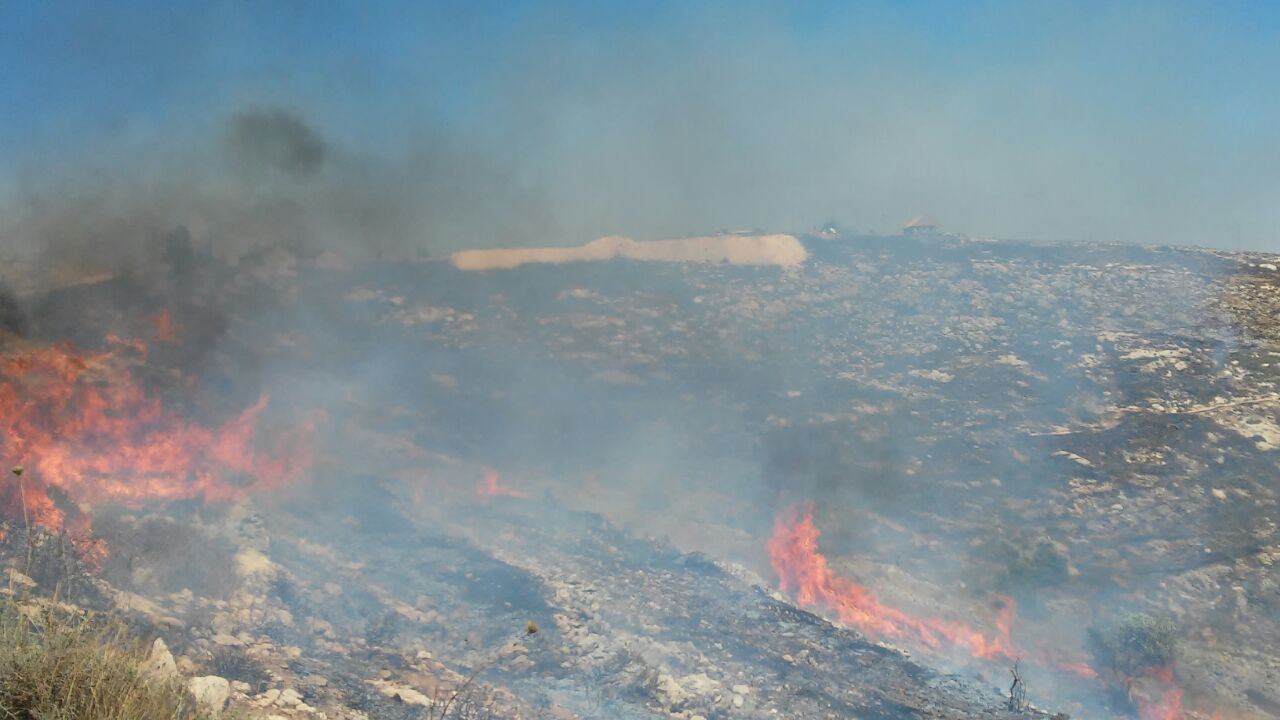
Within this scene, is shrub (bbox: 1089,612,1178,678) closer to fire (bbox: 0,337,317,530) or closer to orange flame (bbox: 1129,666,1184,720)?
orange flame (bbox: 1129,666,1184,720)

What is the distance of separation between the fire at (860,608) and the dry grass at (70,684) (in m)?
11.9

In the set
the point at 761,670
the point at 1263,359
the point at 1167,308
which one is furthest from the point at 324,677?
the point at 1167,308

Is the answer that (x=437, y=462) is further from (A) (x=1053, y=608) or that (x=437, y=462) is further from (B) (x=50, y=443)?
(A) (x=1053, y=608)

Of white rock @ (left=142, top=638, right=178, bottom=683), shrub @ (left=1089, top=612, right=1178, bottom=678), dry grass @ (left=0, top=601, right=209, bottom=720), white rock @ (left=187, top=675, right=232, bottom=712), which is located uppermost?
dry grass @ (left=0, top=601, right=209, bottom=720)

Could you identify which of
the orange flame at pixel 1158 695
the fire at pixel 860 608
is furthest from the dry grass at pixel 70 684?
the orange flame at pixel 1158 695

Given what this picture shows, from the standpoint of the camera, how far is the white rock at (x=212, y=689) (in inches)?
309

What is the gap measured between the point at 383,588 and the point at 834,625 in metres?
8.65

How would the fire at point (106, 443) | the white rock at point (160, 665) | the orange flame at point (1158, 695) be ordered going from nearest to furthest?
1. the white rock at point (160, 665)
2. the orange flame at point (1158, 695)
3. the fire at point (106, 443)

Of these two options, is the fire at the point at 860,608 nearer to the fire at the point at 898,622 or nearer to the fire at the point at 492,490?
the fire at the point at 898,622

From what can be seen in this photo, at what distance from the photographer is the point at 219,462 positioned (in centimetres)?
1585

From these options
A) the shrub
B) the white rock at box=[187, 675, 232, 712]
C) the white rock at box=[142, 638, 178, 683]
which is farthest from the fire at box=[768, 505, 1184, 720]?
the white rock at box=[142, 638, 178, 683]

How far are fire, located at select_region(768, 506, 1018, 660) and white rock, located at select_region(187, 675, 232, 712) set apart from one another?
10.4 meters

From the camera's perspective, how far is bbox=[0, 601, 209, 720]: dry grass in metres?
5.12

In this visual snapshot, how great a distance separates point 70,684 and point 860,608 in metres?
13.2
